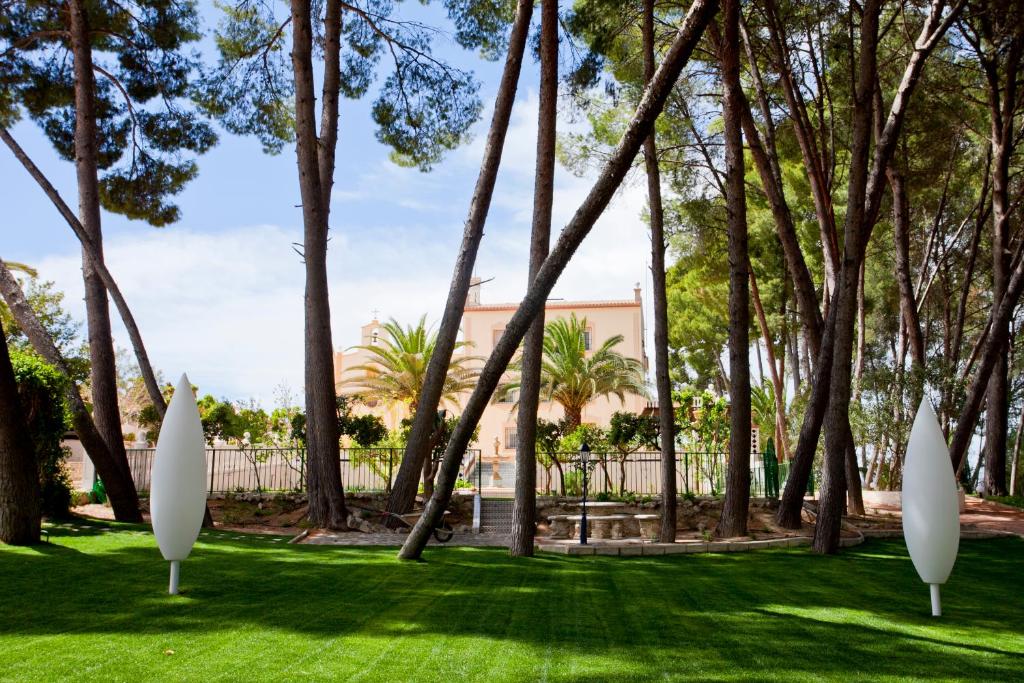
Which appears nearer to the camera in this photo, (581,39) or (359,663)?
(359,663)

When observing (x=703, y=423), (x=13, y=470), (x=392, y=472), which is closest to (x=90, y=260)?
(x=13, y=470)

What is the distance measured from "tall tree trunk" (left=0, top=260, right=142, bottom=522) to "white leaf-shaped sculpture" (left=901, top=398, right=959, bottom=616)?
39.5ft

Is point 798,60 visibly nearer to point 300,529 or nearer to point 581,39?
point 581,39

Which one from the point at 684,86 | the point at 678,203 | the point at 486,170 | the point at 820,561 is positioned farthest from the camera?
the point at 678,203

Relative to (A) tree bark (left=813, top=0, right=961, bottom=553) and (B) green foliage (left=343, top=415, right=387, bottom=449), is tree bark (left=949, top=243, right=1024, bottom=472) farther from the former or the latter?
(B) green foliage (left=343, top=415, right=387, bottom=449)

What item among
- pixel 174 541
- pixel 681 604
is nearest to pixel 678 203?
pixel 681 604

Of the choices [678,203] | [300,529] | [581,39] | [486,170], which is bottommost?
[300,529]

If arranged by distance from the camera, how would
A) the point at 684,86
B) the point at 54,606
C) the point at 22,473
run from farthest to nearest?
the point at 684,86
the point at 22,473
the point at 54,606

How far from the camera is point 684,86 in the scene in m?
19.5

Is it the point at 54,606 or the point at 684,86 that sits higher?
the point at 684,86

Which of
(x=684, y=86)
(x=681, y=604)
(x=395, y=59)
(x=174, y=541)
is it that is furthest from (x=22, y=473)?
(x=684, y=86)

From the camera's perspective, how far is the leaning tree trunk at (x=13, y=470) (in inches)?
375

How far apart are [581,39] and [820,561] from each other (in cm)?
1034

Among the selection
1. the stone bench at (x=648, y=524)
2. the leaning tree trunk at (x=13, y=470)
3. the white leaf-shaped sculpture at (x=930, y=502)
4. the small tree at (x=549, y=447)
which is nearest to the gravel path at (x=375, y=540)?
the stone bench at (x=648, y=524)
